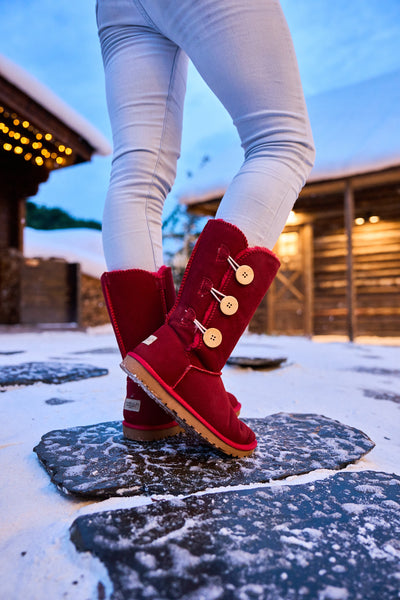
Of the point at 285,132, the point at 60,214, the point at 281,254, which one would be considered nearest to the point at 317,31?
the point at 60,214

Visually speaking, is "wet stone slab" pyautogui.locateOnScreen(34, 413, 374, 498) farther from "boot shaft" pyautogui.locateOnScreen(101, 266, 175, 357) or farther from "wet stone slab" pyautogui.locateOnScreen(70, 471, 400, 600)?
"boot shaft" pyautogui.locateOnScreen(101, 266, 175, 357)

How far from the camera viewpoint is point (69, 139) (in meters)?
5.18

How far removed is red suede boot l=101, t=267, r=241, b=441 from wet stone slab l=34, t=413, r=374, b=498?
4 cm

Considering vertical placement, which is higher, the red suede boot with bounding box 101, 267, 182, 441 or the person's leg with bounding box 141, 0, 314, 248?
the person's leg with bounding box 141, 0, 314, 248

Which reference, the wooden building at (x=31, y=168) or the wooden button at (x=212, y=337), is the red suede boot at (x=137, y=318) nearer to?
the wooden button at (x=212, y=337)

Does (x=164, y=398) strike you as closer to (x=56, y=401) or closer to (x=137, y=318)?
(x=137, y=318)

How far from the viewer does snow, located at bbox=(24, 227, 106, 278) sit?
844cm

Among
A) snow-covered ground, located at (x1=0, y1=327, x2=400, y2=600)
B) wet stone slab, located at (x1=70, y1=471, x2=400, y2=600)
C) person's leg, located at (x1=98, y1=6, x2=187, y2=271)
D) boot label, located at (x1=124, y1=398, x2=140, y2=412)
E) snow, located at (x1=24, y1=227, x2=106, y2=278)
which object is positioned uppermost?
snow, located at (x1=24, y1=227, x2=106, y2=278)

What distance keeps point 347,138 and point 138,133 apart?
5.29 metres

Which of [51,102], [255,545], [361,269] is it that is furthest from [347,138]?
[255,545]

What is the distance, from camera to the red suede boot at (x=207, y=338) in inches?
25.4

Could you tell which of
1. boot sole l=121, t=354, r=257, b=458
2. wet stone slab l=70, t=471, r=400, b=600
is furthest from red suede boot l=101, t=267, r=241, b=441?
wet stone slab l=70, t=471, r=400, b=600

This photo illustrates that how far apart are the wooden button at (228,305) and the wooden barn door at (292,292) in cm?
656

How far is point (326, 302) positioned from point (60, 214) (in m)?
13.3
